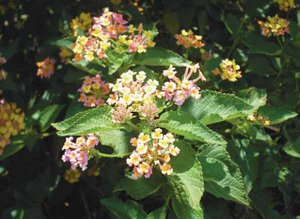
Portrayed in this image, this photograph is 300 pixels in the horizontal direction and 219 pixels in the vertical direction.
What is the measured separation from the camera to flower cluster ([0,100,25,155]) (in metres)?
2.05

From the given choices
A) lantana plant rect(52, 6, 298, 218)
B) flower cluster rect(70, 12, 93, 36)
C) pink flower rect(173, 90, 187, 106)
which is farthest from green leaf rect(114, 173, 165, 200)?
flower cluster rect(70, 12, 93, 36)

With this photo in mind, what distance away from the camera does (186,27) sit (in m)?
2.30

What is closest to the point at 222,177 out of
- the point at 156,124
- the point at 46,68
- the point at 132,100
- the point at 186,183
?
the point at 186,183

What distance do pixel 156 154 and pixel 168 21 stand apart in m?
1.01

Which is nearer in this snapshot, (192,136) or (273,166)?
(192,136)

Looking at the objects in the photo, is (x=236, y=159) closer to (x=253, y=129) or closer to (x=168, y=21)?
(x=253, y=129)

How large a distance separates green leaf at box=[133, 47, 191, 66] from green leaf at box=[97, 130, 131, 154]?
33cm

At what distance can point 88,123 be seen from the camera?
1.48 meters

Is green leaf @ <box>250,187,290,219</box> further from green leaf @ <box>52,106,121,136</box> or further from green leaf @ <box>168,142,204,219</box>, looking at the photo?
green leaf @ <box>52,106,121,136</box>

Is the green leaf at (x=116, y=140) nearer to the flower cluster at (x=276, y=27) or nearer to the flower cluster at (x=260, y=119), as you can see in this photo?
the flower cluster at (x=260, y=119)

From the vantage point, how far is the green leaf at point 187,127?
1421mm

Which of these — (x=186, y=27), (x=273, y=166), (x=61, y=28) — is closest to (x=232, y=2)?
(x=186, y=27)

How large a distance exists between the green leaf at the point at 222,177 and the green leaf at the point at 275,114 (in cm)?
26

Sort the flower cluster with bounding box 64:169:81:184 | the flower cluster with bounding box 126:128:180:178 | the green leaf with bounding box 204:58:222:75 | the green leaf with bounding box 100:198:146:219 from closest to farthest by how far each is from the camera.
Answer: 1. the flower cluster with bounding box 126:128:180:178
2. the green leaf with bounding box 100:198:146:219
3. the green leaf with bounding box 204:58:222:75
4. the flower cluster with bounding box 64:169:81:184
